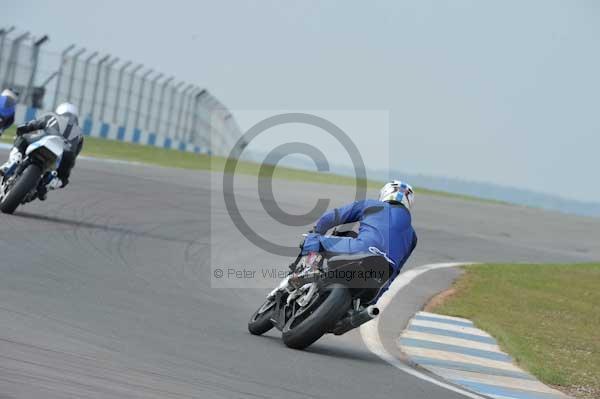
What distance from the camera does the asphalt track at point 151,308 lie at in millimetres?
6676

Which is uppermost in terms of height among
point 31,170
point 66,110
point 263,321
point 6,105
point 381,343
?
point 6,105

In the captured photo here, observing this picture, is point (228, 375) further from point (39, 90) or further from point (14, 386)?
point (39, 90)

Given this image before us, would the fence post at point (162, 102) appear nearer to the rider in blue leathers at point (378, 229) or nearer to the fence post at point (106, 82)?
the fence post at point (106, 82)

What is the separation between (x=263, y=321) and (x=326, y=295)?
899 millimetres

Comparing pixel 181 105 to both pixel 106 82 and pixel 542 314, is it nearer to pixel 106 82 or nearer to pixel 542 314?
pixel 106 82

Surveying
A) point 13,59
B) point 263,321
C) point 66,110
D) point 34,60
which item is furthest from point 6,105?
point 34,60

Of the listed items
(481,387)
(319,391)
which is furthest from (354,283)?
(319,391)

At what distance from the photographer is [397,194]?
9.53 meters

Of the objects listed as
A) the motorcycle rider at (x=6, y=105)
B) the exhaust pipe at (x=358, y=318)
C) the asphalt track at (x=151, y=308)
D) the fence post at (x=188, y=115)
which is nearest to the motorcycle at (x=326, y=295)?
the exhaust pipe at (x=358, y=318)

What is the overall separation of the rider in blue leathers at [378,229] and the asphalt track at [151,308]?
841 mm

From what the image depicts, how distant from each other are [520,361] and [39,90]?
28.0 metres

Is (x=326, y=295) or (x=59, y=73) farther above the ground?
(x=59, y=73)

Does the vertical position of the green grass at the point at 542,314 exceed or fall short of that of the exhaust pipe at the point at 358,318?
it falls short

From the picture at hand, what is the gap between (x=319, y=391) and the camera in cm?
736
